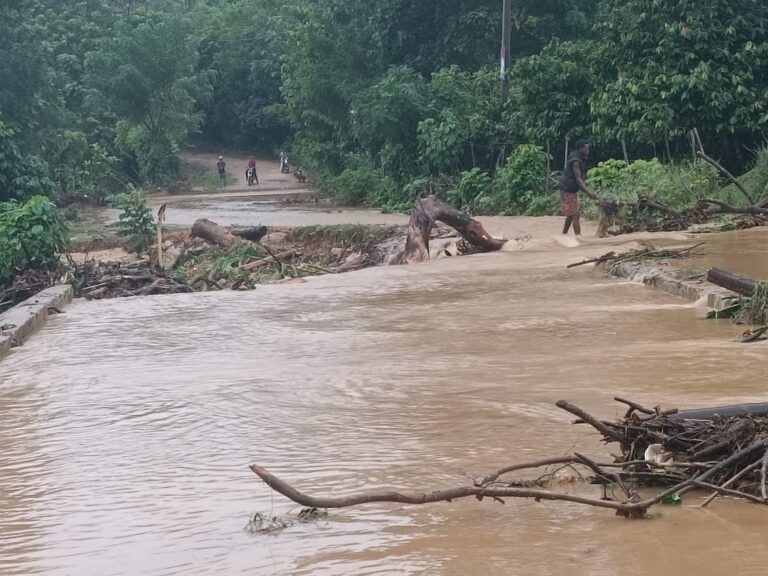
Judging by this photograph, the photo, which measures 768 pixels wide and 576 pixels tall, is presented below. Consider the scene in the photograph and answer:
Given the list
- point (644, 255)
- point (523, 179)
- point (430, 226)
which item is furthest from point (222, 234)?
point (644, 255)

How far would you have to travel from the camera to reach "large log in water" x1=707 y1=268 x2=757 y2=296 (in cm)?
834

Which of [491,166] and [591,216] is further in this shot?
[491,166]

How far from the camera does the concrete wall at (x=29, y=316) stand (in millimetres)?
9906

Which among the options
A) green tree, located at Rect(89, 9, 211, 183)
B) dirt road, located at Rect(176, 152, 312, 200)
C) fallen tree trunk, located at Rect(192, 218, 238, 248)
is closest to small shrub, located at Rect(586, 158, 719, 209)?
fallen tree trunk, located at Rect(192, 218, 238, 248)

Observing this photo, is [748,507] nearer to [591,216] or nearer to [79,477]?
[79,477]

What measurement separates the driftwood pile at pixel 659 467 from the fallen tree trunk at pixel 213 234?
15.2m

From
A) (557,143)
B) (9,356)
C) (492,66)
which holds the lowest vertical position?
(9,356)

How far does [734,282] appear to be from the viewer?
8.63 m

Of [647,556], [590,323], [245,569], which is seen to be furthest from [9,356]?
[647,556]

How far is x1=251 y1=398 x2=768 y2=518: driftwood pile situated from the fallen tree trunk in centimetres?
1522

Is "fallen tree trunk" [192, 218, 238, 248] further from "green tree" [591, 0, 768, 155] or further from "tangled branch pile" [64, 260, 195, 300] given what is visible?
"green tree" [591, 0, 768, 155]

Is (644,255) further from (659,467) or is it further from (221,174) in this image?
(221,174)

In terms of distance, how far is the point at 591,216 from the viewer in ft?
60.6

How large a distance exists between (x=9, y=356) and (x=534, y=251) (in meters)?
8.26
